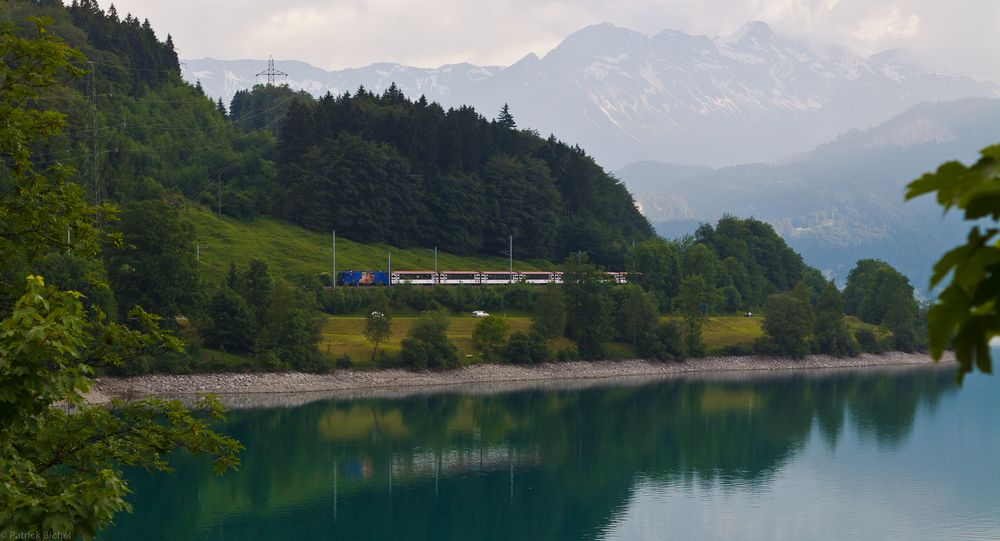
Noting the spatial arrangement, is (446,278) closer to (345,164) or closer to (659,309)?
A: (345,164)

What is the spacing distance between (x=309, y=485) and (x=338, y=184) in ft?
304

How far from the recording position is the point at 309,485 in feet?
189

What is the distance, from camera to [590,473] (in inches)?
2530

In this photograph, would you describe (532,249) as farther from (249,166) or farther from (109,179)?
(109,179)

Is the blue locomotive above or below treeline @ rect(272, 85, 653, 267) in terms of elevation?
below

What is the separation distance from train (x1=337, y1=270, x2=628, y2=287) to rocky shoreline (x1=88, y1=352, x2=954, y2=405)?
13.1 m

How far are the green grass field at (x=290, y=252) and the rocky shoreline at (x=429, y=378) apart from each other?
23.0 meters

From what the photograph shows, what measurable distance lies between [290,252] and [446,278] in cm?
2000

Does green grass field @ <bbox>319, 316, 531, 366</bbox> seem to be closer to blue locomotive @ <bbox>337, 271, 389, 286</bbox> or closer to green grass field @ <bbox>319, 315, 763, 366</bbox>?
green grass field @ <bbox>319, 315, 763, 366</bbox>

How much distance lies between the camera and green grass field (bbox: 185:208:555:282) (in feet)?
399

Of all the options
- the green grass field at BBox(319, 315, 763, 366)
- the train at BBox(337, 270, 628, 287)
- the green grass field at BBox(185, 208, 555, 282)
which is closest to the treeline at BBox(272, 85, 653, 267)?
the green grass field at BBox(185, 208, 555, 282)

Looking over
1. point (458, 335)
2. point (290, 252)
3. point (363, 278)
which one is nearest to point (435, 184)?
point (290, 252)

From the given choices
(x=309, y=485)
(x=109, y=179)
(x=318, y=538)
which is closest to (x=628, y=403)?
(x=309, y=485)

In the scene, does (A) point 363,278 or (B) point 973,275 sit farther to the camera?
(A) point 363,278
